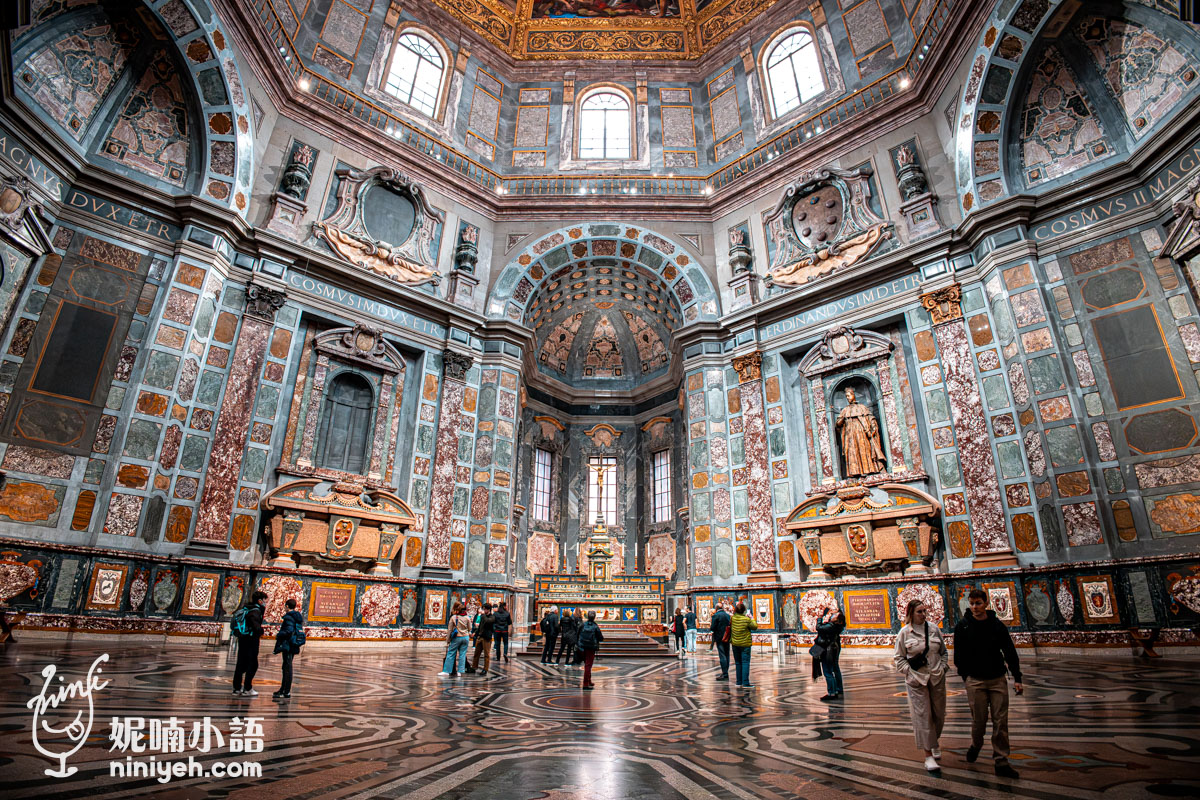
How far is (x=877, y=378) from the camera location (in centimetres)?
1529

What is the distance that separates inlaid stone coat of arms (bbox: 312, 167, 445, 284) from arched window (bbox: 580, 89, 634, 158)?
257 inches

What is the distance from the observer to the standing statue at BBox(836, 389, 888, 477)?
14641 millimetres

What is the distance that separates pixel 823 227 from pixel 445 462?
486 inches

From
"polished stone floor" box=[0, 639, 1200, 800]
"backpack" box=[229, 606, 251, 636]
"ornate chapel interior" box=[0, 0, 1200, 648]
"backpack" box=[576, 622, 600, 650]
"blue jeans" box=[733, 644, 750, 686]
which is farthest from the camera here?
"ornate chapel interior" box=[0, 0, 1200, 648]

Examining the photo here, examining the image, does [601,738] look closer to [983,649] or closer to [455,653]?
[983,649]

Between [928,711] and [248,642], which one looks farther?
[248,642]

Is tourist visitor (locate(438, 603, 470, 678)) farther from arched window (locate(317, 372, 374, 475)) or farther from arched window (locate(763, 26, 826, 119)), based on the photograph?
arched window (locate(763, 26, 826, 119))

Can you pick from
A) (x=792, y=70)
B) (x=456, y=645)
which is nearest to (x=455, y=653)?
(x=456, y=645)

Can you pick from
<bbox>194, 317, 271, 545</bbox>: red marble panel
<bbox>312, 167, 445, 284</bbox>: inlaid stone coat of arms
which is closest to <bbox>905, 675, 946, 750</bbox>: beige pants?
<bbox>194, 317, 271, 545</bbox>: red marble panel

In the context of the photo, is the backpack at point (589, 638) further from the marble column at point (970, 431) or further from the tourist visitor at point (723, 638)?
the marble column at point (970, 431)

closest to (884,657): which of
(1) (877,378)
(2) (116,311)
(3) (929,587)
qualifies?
(3) (929,587)

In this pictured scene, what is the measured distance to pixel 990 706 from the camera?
12.7 feet

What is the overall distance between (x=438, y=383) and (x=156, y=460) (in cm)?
676

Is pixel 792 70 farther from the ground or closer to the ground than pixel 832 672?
farther from the ground
